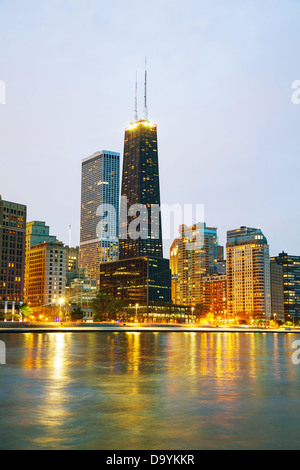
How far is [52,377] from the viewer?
3550cm

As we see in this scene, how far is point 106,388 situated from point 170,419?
9767 millimetres

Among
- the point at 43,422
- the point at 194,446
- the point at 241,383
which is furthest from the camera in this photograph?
the point at 241,383

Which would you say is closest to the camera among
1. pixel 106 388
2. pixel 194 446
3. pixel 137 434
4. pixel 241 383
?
pixel 194 446

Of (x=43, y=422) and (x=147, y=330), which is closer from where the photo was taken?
(x=43, y=422)

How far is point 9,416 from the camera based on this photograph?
21.5 meters

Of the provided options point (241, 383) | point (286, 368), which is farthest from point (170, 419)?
point (286, 368)

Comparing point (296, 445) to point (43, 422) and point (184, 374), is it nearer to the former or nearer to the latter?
point (43, 422)

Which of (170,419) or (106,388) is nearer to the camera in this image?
(170,419)
